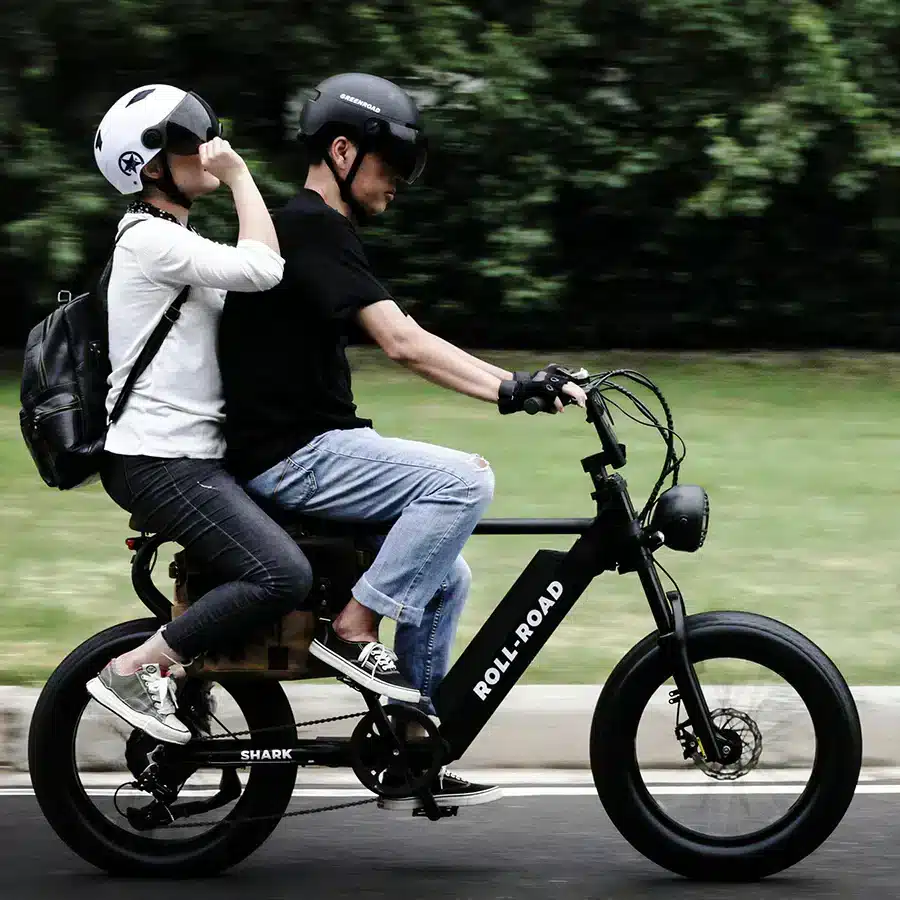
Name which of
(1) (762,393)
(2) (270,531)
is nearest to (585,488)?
(1) (762,393)

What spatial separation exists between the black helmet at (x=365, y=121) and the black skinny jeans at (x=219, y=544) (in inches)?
29.3

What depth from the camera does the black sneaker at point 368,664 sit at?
4359 millimetres

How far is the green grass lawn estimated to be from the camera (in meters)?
6.49

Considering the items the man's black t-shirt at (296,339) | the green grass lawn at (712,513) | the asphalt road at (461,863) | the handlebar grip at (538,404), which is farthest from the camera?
the green grass lawn at (712,513)

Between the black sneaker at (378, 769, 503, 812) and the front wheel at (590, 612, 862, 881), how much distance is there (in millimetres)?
265

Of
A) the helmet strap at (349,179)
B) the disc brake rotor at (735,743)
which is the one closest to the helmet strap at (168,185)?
the helmet strap at (349,179)

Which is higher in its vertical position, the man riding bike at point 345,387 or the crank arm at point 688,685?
the man riding bike at point 345,387

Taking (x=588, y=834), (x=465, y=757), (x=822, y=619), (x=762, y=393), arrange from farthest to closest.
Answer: (x=762, y=393) < (x=822, y=619) < (x=465, y=757) < (x=588, y=834)

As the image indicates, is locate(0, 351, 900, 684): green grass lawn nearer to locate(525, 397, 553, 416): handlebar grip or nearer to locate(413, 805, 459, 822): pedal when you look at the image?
locate(413, 805, 459, 822): pedal

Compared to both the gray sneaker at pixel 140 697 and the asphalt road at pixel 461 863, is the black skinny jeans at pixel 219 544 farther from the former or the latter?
the asphalt road at pixel 461 863

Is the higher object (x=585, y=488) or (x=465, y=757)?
(x=465, y=757)

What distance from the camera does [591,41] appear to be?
1198cm

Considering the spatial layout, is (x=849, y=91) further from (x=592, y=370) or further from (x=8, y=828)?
(x=8, y=828)

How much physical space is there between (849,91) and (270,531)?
8.11m
